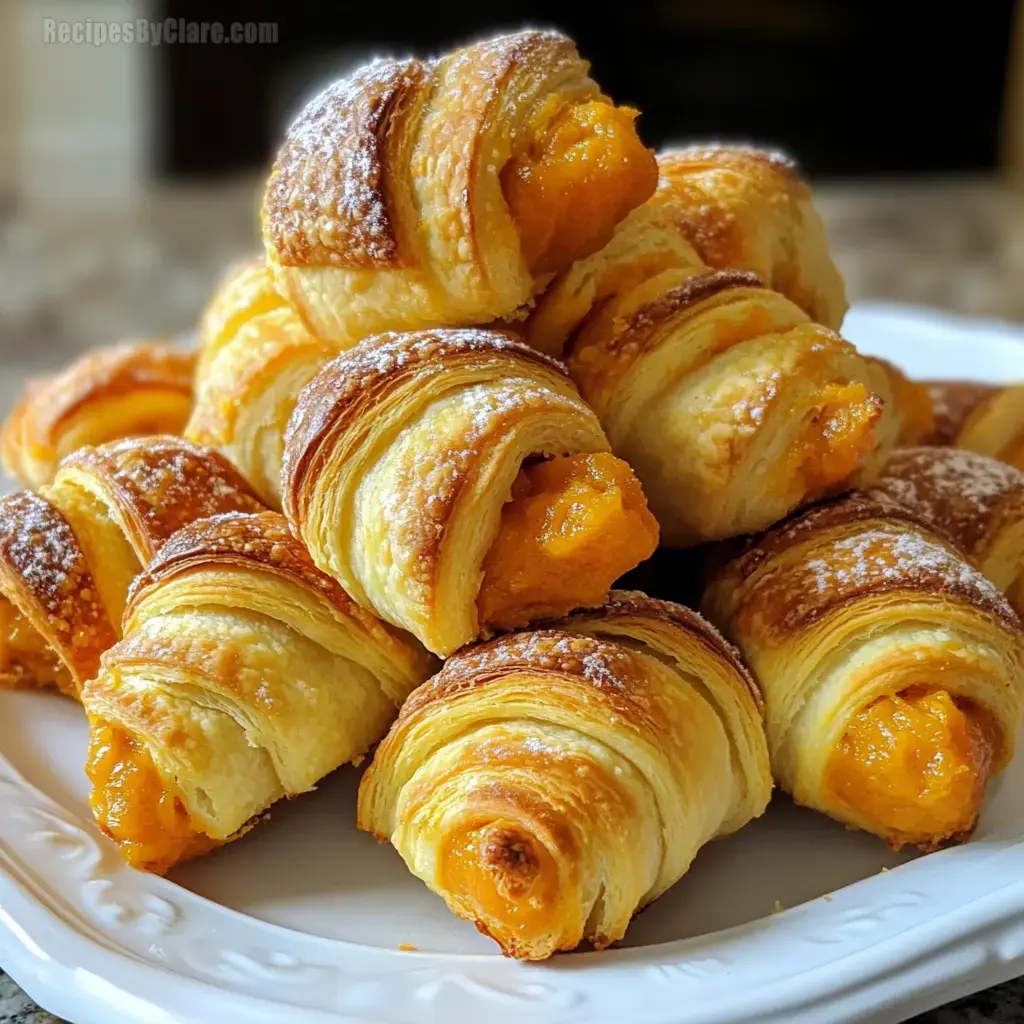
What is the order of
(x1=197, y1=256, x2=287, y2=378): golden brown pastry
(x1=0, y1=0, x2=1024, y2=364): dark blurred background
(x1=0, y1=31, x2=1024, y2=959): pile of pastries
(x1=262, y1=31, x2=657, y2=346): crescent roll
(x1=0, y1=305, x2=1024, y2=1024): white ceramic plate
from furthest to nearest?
(x1=0, y1=0, x2=1024, y2=364): dark blurred background < (x1=197, y1=256, x2=287, y2=378): golden brown pastry < (x1=262, y1=31, x2=657, y2=346): crescent roll < (x1=0, y1=31, x2=1024, y2=959): pile of pastries < (x1=0, y1=305, x2=1024, y2=1024): white ceramic plate

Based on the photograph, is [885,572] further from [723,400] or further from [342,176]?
[342,176]

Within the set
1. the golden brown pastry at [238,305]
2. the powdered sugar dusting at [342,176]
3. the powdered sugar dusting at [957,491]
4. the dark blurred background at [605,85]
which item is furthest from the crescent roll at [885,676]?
the dark blurred background at [605,85]

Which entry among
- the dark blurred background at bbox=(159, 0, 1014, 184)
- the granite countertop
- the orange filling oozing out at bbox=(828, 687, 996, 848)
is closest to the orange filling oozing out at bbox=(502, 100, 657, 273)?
the orange filling oozing out at bbox=(828, 687, 996, 848)

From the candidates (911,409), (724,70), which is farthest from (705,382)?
(724,70)

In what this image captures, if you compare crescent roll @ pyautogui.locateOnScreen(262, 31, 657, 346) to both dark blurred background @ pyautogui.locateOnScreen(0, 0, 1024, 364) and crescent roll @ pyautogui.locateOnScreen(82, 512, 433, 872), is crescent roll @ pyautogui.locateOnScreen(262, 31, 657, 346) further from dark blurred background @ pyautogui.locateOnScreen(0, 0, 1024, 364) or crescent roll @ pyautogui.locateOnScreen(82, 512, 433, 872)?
dark blurred background @ pyautogui.locateOnScreen(0, 0, 1024, 364)

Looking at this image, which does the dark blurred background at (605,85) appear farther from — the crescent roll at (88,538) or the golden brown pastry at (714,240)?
the crescent roll at (88,538)

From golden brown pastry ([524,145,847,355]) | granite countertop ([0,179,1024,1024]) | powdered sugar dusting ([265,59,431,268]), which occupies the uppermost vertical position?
powdered sugar dusting ([265,59,431,268])
